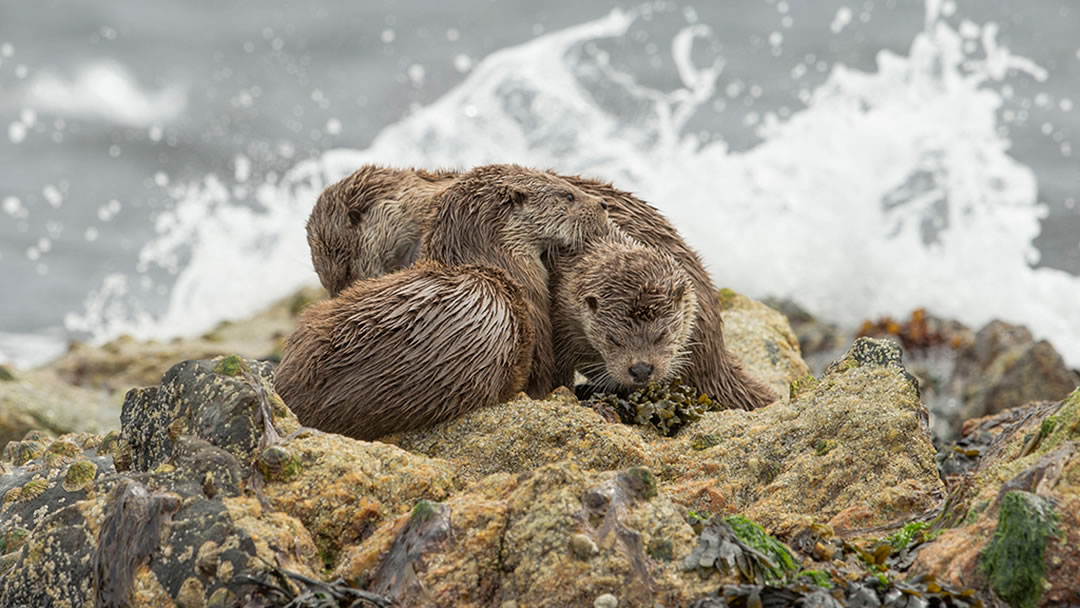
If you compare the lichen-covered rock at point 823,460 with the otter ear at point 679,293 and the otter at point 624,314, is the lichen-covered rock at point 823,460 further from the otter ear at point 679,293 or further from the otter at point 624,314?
the otter ear at point 679,293

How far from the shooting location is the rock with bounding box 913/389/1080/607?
123 inches

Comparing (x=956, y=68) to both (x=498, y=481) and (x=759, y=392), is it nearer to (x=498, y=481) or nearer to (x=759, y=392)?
(x=759, y=392)

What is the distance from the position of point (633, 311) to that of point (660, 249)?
0.68 metres

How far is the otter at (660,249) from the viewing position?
5773 millimetres

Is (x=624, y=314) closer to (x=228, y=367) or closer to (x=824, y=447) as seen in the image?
(x=824, y=447)

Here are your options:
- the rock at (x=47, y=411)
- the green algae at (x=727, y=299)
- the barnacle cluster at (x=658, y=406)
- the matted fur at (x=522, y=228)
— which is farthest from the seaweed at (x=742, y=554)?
the rock at (x=47, y=411)

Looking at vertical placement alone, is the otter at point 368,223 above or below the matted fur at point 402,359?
above

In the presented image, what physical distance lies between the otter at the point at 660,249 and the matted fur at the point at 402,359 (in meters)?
0.87

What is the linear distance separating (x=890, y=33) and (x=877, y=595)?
76.1 feet

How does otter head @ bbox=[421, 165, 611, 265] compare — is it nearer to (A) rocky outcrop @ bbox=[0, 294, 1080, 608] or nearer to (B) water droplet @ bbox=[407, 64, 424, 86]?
(A) rocky outcrop @ bbox=[0, 294, 1080, 608]

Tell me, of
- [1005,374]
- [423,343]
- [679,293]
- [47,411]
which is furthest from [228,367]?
[1005,374]

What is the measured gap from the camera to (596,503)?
343 centimetres

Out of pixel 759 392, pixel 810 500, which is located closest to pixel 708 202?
pixel 759 392

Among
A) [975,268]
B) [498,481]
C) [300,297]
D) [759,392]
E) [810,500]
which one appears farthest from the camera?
[975,268]
